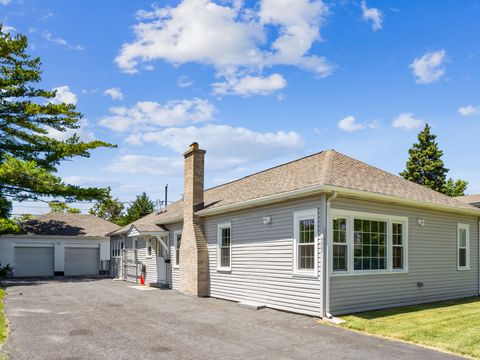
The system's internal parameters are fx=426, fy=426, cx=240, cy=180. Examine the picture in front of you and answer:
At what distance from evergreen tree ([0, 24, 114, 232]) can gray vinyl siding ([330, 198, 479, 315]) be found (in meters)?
21.1

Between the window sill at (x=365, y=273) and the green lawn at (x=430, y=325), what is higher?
the window sill at (x=365, y=273)

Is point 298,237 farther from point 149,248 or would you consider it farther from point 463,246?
point 149,248

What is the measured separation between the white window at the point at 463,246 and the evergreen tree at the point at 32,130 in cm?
2239

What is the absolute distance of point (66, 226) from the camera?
33.0m

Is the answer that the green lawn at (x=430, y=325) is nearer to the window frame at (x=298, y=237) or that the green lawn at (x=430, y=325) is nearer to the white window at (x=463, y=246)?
the window frame at (x=298, y=237)

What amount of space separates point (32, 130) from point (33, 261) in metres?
9.22

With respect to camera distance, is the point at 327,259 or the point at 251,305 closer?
the point at 327,259

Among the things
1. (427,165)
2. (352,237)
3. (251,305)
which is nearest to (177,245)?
(251,305)


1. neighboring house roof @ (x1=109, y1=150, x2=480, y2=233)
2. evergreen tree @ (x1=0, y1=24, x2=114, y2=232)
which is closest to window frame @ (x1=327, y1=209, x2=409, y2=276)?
neighboring house roof @ (x1=109, y1=150, x2=480, y2=233)

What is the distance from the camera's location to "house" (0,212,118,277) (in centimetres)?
2952

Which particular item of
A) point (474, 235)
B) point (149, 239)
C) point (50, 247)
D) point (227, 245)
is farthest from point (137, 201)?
point (474, 235)

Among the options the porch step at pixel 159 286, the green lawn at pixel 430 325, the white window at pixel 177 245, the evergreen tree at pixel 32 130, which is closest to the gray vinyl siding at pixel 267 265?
the green lawn at pixel 430 325

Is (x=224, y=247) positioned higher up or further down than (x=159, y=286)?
higher up

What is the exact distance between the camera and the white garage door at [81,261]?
102ft
